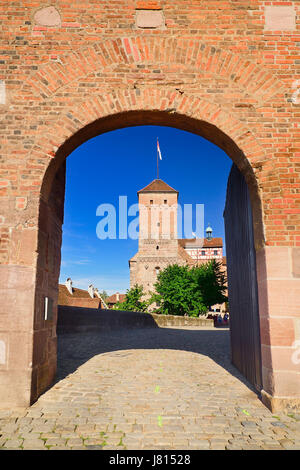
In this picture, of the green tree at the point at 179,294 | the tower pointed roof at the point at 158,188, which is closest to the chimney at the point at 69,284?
the green tree at the point at 179,294

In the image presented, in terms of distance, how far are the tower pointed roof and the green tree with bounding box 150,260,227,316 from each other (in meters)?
14.9

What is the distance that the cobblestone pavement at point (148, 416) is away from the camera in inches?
109

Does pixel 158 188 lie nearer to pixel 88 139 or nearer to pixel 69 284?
pixel 69 284

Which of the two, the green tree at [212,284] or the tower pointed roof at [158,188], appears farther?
the tower pointed roof at [158,188]

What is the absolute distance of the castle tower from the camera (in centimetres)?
4131

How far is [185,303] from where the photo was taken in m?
31.1

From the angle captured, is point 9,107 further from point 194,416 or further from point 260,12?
point 194,416

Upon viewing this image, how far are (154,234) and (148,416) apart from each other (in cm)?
3950

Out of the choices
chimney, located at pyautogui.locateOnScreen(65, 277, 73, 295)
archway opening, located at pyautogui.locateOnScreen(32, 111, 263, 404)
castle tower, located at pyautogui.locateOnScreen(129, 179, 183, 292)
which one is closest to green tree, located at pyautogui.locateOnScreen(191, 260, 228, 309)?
castle tower, located at pyautogui.locateOnScreen(129, 179, 183, 292)

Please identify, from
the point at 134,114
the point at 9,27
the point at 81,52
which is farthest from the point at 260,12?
the point at 9,27

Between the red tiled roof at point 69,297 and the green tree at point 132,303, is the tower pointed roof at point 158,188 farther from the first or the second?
the green tree at point 132,303

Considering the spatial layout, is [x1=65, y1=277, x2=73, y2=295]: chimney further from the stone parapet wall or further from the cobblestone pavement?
the cobblestone pavement

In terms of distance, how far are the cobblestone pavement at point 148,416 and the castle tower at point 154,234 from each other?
35.5 m
